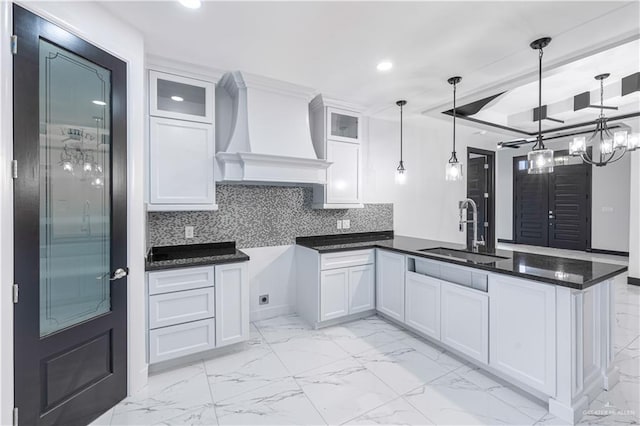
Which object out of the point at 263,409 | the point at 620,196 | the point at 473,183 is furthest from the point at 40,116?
the point at 620,196

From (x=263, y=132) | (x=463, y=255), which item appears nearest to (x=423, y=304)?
(x=463, y=255)

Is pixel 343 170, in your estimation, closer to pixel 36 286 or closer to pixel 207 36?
pixel 207 36

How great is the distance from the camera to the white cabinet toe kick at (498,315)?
6.06 ft

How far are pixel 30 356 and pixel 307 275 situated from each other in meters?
2.30

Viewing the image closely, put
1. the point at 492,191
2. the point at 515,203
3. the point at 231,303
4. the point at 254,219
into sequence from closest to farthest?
1. the point at 231,303
2. the point at 254,219
3. the point at 492,191
4. the point at 515,203

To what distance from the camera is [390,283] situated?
3.29 metres

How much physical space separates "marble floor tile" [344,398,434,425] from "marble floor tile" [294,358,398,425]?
0.04m

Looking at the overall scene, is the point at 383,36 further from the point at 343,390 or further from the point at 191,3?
the point at 343,390

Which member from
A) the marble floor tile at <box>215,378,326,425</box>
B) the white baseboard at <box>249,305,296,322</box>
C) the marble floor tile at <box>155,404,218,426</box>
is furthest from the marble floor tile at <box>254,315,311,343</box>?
the marble floor tile at <box>155,404,218,426</box>

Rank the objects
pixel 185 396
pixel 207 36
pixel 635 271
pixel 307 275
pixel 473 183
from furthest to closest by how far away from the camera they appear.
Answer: pixel 473 183
pixel 635 271
pixel 307 275
pixel 207 36
pixel 185 396

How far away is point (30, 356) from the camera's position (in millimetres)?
1521

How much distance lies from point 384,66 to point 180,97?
75.0 inches

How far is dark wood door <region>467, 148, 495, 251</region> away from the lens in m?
5.50

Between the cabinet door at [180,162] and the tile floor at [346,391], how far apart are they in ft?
4.85
